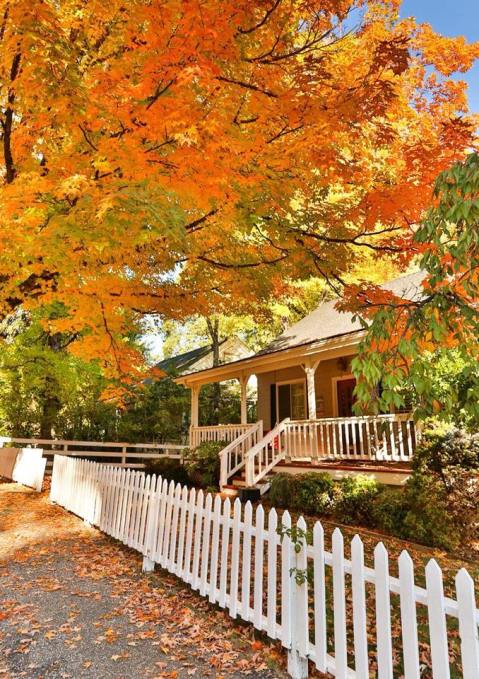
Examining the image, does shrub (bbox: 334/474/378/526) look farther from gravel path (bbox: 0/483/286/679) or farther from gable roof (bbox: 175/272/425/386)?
gravel path (bbox: 0/483/286/679)

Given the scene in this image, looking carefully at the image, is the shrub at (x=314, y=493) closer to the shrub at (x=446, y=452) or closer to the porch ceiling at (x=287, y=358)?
the shrub at (x=446, y=452)

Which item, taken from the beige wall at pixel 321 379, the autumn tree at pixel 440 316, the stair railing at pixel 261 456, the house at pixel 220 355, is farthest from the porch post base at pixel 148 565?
the house at pixel 220 355

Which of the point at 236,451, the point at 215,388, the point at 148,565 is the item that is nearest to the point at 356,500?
the point at 148,565

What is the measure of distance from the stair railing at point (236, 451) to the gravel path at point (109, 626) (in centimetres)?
590

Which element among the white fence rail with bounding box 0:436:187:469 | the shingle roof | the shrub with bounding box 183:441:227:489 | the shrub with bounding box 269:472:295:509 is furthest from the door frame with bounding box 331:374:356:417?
the white fence rail with bounding box 0:436:187:469

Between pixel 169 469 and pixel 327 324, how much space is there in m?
8.02

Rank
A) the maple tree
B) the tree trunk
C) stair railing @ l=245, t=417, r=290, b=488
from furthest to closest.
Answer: the tree trunk, stair railing @ l=245, t=417, r=290, b=488, the maple tree

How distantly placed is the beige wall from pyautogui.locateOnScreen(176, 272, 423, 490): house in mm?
35

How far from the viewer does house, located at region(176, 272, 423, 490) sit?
10.1 metres

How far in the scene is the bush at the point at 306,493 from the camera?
927 centimetres

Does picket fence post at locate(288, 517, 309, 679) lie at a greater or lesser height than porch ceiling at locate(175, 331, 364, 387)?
lesser

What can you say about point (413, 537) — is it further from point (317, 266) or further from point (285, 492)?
point (317, 266)

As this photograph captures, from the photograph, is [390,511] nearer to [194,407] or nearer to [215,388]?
[194,407]

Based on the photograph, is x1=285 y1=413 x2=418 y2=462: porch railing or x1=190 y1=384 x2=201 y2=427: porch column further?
x1=190 y1=384 x2=201 y2=427: porch column
